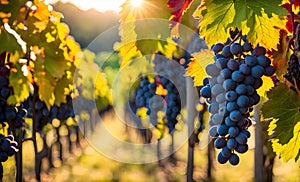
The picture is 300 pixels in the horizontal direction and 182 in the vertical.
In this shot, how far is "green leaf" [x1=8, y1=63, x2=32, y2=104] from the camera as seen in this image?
2627 mm

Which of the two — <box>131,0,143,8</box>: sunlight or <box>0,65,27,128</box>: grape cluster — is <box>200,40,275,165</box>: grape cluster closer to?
<box>131,0,143,8</box>: sunlight

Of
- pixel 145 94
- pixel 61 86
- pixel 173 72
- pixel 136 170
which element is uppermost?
pixel 173 72

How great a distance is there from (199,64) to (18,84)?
1.31m

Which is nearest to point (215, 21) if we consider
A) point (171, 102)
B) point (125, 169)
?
point (171, 102)

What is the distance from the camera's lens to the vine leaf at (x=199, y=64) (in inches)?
63.7

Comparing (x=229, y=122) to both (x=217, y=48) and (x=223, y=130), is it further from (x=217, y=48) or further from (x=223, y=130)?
(x=217, y=48)

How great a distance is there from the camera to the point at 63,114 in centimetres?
536

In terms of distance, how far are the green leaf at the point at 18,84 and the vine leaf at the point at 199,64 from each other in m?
1.23

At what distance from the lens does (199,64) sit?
163 cm

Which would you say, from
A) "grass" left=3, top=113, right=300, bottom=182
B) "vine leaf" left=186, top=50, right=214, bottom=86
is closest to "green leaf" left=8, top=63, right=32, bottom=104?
"vine leaf" left=186, top=50, right=214, bottom=86

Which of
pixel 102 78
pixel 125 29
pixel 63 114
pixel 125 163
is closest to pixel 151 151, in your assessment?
pixel 125 163

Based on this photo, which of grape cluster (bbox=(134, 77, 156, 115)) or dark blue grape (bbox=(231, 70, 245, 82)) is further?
grape cluster (bbox=(134, 77, 156, 115))

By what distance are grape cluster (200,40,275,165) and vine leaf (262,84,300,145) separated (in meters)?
0.05

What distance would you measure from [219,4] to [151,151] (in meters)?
7.14
